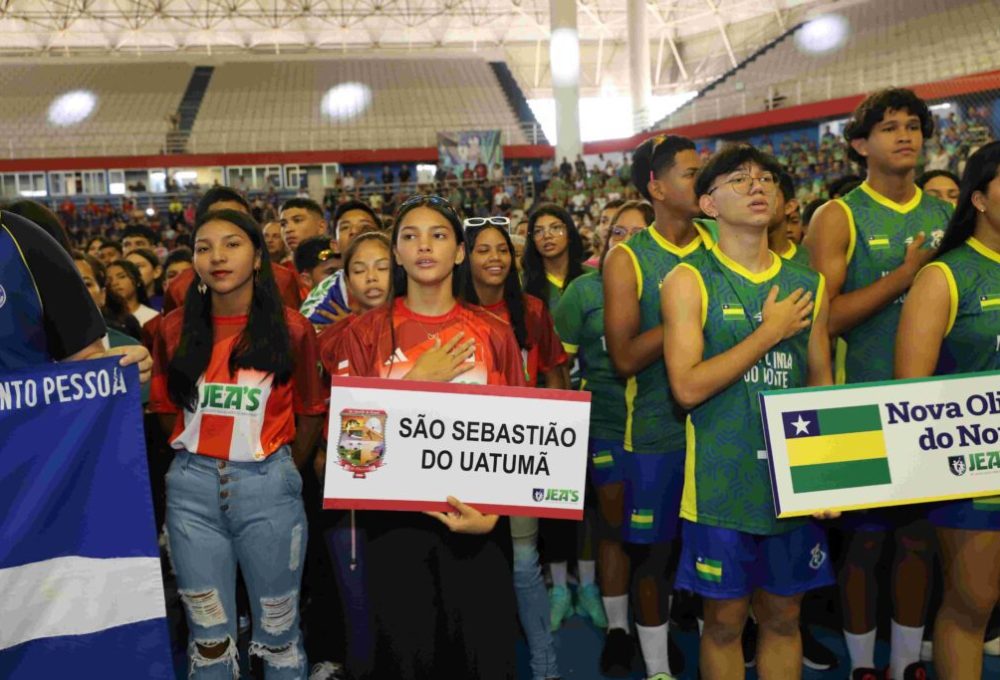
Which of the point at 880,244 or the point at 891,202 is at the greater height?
the point at 891,202

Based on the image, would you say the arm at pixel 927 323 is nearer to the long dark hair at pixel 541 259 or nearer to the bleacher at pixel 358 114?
the long dark hair at pixel 541 259

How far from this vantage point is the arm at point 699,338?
260cm

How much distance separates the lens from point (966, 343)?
2.82 m

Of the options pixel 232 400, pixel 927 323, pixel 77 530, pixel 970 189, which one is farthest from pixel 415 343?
pixel 970 189

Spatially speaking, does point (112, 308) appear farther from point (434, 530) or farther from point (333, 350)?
point (434, 530)

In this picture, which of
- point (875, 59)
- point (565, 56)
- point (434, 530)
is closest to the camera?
point (434, 530)

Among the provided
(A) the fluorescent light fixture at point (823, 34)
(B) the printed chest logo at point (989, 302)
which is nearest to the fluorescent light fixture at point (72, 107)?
(A) the fluorescent light fixture at point (823, 34)

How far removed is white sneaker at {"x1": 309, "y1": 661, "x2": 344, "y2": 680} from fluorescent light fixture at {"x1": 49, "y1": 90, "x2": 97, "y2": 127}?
3545cm

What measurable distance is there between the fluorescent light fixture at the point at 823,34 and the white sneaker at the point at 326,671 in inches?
1173


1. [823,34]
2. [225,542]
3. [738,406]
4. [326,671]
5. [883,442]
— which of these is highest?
[823,34]

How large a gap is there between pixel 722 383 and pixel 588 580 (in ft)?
6.62

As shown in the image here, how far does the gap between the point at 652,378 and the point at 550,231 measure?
4.14ft

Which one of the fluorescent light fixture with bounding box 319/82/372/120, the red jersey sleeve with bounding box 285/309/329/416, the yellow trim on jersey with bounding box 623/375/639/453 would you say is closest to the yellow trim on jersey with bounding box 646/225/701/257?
the yellow trim on jersey with bounding box 623/375/639/453

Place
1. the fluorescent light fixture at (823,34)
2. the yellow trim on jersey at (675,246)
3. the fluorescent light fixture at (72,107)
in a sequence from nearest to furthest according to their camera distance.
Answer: the yellow trim on jersey at (675,246) < the fluorescent light fixture at (823,34) < the fluorescent light fixture at (72,107)
